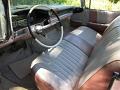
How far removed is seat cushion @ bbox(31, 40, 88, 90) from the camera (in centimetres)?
241

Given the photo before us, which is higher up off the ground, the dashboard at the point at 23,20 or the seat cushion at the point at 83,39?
the dashboard at the point at 23,20

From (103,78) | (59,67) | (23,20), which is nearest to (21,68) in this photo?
(59,67)

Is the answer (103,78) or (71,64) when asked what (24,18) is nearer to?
(71,64)

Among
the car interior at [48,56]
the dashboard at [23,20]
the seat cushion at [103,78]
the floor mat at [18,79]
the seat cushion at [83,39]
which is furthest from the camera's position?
the seat cushion at [83,39]

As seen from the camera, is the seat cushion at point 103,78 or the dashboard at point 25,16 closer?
the seat cushion at point 103,78

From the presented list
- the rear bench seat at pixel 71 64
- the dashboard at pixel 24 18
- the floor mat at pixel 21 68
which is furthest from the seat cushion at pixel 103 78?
the dashboard at pixel 24 18

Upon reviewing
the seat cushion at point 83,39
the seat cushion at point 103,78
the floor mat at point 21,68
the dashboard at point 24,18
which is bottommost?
the seat cushion at point 83,39

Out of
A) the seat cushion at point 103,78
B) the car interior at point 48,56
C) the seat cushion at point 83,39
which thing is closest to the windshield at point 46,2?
the car interior at point 48,56

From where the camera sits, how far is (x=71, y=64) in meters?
2.91

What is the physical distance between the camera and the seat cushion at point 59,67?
241cm

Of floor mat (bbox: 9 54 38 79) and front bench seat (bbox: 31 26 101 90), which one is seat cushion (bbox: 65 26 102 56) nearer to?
front bench seat (bbox: 31 26 101 90)

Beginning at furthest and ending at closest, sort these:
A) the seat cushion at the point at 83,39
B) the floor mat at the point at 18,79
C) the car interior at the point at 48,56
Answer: the seat cushion at the point at 83,39, the floor mat at the point at 18,79, the car interior at the point at 48,56

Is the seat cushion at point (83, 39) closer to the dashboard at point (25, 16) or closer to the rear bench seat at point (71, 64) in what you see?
the rear bench seat at point (71, 64)

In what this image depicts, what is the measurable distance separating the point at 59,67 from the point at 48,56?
0.73 ft
